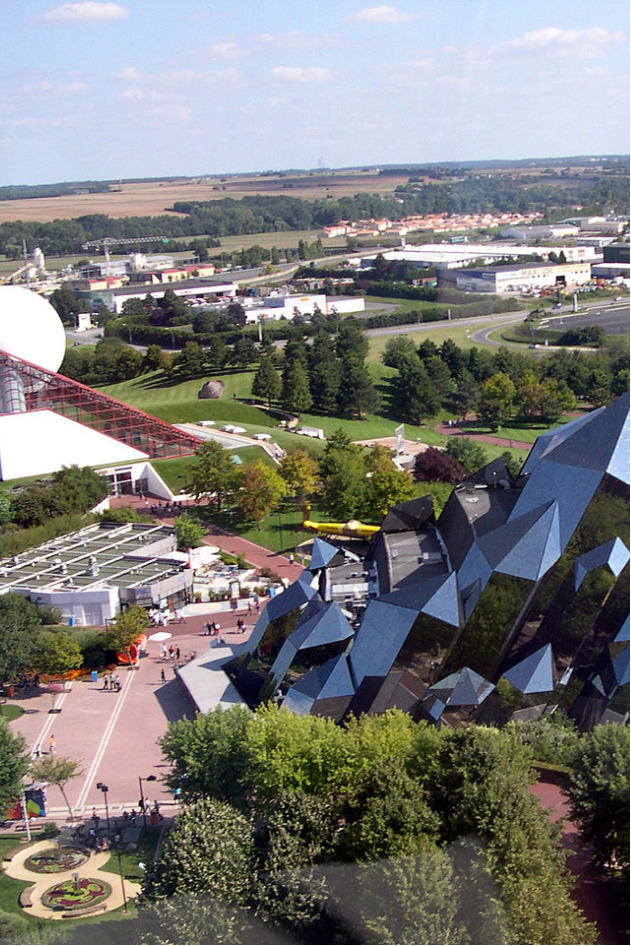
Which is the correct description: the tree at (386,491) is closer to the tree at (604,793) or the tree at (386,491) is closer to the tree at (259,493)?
the tree at (259,493)

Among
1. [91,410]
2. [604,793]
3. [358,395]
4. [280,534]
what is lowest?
[280,534]

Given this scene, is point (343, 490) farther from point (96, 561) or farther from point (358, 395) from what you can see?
point (358, 395)

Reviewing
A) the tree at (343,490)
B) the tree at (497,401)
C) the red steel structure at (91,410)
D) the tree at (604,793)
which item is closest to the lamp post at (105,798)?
the tree at (604,793)

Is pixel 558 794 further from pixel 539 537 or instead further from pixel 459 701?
pixel 539 537

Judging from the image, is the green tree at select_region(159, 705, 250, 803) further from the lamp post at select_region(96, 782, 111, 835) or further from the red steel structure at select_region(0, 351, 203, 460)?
the red steel structure at select_region(0, 351, 203, 460)

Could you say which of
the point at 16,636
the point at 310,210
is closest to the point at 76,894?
the point at 16,636

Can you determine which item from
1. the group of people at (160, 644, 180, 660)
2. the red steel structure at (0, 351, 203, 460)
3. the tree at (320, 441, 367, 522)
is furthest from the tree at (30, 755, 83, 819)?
the red steel structure at (0, 351, 203, 460)
